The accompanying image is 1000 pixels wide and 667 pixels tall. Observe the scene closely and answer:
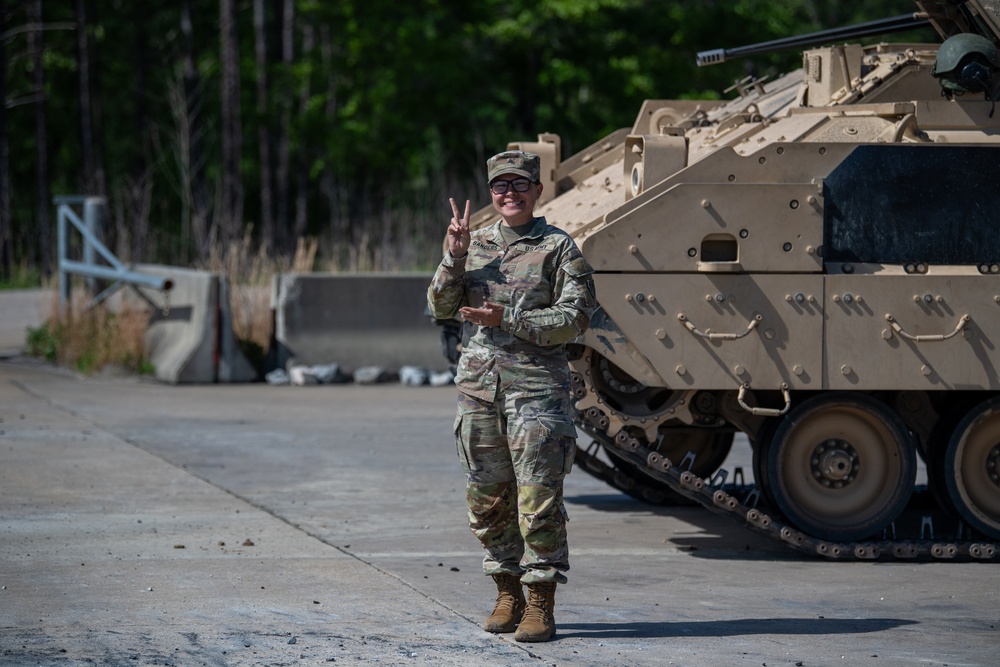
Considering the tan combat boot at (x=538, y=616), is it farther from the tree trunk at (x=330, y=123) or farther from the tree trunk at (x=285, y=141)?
the tree trunk at (x=285, y=141)

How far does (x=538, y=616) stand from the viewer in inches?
241

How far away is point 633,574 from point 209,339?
26.7 ft

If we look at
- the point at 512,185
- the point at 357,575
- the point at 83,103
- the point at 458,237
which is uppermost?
the point at 83,103

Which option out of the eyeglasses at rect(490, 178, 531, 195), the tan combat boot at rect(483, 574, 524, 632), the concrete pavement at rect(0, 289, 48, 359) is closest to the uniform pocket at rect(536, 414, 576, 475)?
the tan combat boot at rect(483, 574, 524, 632)

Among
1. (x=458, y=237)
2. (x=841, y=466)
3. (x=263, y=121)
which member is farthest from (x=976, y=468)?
(x=263, y=121)

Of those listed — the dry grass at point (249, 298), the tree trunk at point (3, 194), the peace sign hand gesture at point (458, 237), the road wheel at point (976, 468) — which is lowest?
Result: the road wheel at point (976, 468)

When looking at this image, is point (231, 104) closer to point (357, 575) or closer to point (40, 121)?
point (40, 121)

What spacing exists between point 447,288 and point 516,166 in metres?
0.54

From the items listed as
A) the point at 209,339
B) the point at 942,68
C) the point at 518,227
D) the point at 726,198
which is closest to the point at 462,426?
the point at 518,227

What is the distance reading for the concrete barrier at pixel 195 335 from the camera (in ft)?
48.4

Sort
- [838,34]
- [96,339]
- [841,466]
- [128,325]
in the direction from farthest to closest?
[96,339] → [128,325] → [838,34] → [841,466]

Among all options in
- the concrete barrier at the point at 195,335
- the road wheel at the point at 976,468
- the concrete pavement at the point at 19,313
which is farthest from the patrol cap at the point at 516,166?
the concrete pavement at the point at 19,313

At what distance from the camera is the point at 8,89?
1555 inches

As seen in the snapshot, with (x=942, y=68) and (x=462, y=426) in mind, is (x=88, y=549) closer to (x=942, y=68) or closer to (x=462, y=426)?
(x=462, y=426)
